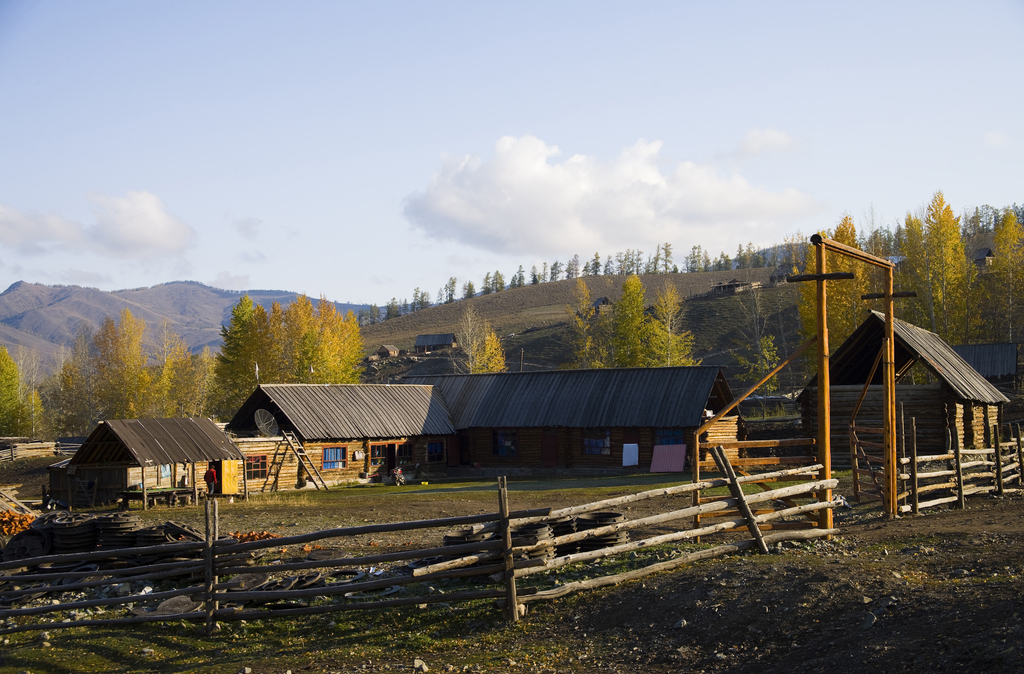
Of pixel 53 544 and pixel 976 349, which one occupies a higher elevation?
pixel 976 349

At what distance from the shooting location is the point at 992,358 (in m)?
49.7

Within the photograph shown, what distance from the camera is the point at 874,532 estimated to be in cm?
1413

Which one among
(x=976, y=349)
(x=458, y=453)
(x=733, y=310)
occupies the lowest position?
(x=458, y=453)

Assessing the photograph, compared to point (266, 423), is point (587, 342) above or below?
above

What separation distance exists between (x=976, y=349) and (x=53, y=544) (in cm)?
5263

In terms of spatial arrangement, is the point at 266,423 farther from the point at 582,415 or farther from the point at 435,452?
the point at 582,415

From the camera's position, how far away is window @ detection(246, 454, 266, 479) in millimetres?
33344

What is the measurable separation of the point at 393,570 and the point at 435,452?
28.0 m

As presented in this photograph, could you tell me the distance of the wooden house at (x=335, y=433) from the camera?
34188 millimetres

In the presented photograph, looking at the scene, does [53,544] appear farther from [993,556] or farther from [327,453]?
[327,453]

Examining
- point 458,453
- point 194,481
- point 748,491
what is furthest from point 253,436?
point 748,491

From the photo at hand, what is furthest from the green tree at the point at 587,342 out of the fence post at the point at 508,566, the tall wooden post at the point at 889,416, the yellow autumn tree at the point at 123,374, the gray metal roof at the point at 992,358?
the fence post at the point at 508,566

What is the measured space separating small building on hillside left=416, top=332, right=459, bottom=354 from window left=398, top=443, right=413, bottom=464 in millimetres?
67341

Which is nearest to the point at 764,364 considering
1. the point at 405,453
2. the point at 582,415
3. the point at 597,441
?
the point at 597,441
